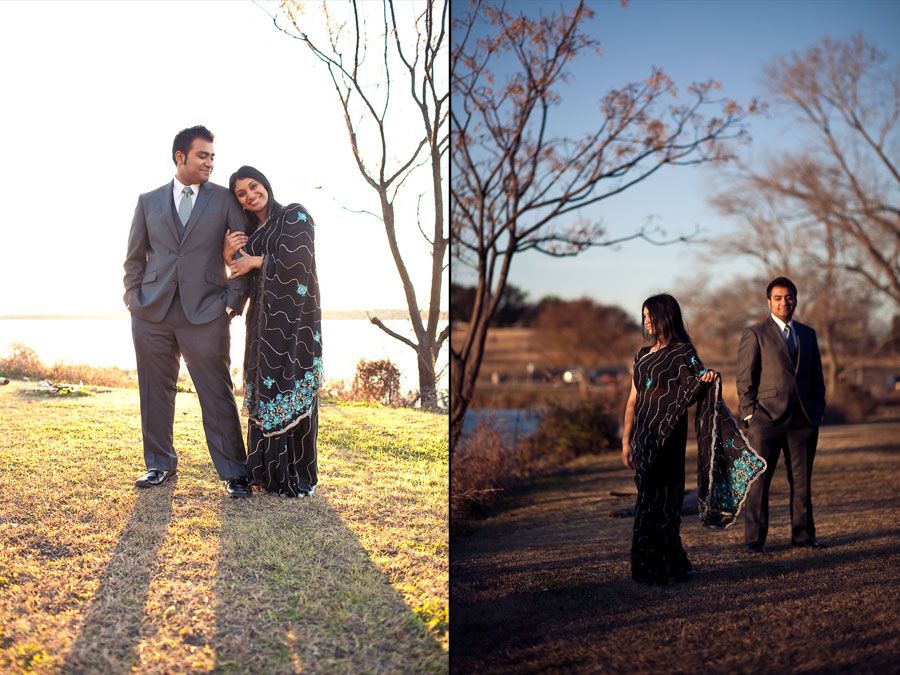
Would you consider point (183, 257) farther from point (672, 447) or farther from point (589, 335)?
point (589, 335)

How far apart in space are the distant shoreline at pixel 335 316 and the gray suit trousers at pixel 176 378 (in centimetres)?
20

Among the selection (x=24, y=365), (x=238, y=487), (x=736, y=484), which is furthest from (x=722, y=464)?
(x=24, y=365)

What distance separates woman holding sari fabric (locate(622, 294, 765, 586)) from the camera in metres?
3.23

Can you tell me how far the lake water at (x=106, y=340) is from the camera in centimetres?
343

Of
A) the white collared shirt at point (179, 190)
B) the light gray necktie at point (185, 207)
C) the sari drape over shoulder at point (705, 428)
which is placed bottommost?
the sari drape over shoulder at point (705, 428)

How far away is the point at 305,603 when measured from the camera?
2.68 meters

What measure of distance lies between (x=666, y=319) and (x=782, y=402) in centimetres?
94

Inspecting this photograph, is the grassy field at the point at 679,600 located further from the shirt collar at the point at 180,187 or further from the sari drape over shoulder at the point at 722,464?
the shirt collar at the point at 180,187

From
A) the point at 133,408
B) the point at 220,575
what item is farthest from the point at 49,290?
the point at 220,575

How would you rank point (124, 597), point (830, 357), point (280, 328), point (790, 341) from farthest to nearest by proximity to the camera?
point (830, 357)
point (790, 341)
point (280, 328)
point (124, 597)

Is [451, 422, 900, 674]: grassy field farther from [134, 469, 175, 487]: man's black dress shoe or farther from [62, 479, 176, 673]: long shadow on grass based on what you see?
[134, 469, 175, 487]: man's black dress shoe

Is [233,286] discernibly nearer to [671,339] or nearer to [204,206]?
[204,206]

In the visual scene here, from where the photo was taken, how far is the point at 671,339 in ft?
10.7

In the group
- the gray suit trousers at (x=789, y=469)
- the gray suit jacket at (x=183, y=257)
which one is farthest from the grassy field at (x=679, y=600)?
the gray suit jacket at (x=183, y=257)
